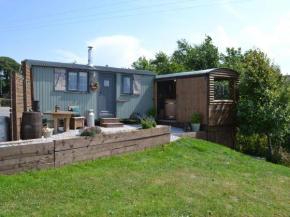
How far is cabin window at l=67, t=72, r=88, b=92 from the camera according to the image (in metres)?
9.70

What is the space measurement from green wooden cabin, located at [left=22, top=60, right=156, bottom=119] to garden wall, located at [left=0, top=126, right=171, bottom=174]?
12.8 feet

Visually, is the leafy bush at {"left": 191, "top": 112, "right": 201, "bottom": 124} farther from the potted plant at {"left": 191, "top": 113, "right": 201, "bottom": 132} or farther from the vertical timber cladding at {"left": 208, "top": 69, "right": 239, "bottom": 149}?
the vertical timber cladding at {"left": 208, "top": 69, "right": 239, "bottom": 149}

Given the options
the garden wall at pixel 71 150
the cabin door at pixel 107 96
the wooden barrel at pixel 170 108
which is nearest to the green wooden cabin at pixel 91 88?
the cabin door at pixel 107 96

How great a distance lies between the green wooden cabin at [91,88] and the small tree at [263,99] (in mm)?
4133

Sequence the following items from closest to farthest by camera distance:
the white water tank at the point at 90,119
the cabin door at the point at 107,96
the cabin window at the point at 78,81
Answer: the white water tank at the point at 90,119
the cabin window at the point at 78,81
the cabin door at the point at 107,96

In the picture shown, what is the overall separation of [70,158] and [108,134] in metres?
1.07

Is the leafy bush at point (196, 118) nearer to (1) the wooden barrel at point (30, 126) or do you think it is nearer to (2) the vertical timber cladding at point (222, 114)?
(2) the vertical timber cladding at point (222, 114)

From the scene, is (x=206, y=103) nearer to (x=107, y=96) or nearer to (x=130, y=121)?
(x=130, y=121)

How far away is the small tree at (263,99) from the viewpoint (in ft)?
32.2

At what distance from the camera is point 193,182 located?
192 inches

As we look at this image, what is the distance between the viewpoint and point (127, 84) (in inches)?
442

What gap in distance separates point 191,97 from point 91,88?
4.06 metres

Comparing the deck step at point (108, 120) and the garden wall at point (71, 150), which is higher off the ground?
the deck step at point (108, 120)

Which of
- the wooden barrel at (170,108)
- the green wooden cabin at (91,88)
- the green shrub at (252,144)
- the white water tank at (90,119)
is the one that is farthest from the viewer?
the green shrub at (252,144)
